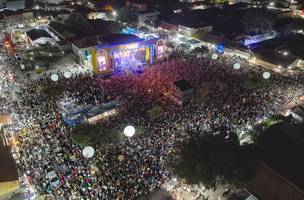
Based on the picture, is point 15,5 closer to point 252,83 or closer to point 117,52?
point 117,52

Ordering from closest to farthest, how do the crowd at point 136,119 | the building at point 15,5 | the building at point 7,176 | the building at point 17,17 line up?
1. the building at point 7,176
2. the crowd at point 136,119
3. the building at point 17,17
4. the building at point 15,5

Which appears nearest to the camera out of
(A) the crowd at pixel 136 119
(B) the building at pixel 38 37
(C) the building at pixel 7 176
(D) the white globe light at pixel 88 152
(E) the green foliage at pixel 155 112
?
(C) the building at pixel 7 176

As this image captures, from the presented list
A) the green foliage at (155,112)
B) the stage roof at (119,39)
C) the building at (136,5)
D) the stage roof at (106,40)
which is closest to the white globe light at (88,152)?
the green foliage at (155,112)

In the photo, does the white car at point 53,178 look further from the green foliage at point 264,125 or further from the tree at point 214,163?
the green foliage at point 264,125

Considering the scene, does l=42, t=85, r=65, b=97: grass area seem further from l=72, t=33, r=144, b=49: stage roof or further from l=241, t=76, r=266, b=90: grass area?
l=241, t=76, r=266, b=90: grass area

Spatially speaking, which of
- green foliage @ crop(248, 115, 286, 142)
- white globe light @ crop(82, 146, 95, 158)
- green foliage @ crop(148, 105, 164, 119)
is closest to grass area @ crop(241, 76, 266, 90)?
green foliage @ crop(248, 115, 286, 142)

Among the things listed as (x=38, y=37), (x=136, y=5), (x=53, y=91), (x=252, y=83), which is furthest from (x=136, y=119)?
(x=136, y=5)
